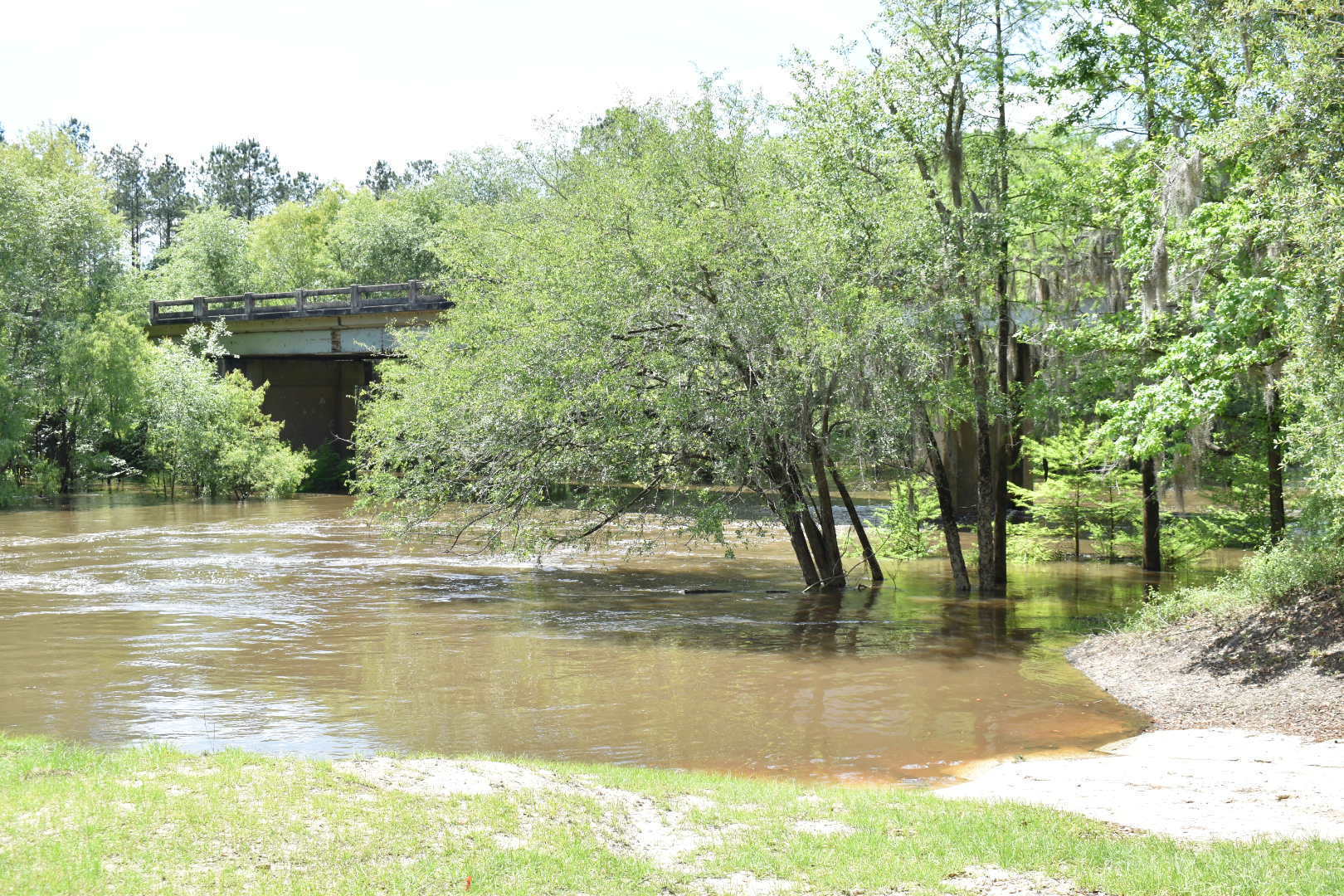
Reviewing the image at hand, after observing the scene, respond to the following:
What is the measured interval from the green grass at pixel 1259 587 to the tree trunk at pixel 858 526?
5069 mm

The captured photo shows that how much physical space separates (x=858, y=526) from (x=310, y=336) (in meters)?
29.8

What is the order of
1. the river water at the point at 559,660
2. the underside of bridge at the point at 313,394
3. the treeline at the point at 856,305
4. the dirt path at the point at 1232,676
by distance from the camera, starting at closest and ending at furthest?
the dirt path at the point at 1232,676, the river water at the point at 559,660, the treeline at the point at 856,305, the underside of bridge at the point at 313,394

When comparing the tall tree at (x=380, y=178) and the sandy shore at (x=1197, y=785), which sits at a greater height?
the tall tree at (x=380, y=178)

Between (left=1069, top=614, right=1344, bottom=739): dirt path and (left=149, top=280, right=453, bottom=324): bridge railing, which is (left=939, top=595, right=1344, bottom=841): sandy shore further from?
(left=149, top=280, right=453, bottom=324): bridge railing

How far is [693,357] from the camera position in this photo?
17.4 meters

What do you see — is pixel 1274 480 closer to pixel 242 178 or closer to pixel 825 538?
pixel 825 538

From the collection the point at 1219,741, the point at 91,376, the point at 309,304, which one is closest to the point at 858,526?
the point at 1219,741

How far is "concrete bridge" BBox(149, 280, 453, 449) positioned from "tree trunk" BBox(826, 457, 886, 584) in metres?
20.5

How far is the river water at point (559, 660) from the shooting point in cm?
1129

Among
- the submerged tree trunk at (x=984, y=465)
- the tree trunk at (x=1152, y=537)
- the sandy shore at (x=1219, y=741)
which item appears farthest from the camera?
the tree trunk at (x=1152, y=537)

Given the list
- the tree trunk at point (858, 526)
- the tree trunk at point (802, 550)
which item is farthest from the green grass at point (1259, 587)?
the tree trunk at point (802, 550)

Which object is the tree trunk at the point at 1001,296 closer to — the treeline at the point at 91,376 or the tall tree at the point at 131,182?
the treeline at the point at 91,376

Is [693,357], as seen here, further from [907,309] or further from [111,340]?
[111,340]

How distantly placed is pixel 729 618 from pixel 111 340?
29.3 meters
